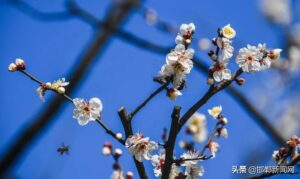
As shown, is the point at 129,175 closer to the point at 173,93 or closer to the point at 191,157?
the point at 191,157

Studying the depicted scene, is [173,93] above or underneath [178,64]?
underneath

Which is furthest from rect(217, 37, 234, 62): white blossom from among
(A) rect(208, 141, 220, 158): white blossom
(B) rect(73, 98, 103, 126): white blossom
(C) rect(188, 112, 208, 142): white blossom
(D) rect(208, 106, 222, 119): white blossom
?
(C) rect(188, 112, 208, 142): white blossom

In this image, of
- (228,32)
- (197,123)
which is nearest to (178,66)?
(228,32)

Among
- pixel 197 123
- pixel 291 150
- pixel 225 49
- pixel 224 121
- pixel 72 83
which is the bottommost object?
pixel 291 150

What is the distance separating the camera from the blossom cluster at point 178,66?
1.69m

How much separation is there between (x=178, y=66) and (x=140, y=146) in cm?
33

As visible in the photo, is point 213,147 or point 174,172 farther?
point 213,147

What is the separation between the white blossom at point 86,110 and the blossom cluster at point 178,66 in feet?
0.96

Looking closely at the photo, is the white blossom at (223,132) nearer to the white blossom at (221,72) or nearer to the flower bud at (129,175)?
the white blossom at (221,72)

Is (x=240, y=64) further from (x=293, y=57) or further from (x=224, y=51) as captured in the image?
(x=293, y=57)

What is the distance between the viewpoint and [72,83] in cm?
336

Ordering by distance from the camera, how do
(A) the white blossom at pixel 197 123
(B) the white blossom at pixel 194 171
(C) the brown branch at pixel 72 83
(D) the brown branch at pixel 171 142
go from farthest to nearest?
(C) the brown branch at pixel 72 83 → (A) the white blossom at pixel 197 123 → (B) the white blossom at pixel 194 171 → (D) the brown branch at pixel 171 142

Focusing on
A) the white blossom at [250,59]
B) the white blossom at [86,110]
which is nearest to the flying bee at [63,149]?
the white blossom at [86,110]

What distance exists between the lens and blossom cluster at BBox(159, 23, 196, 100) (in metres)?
1.69
